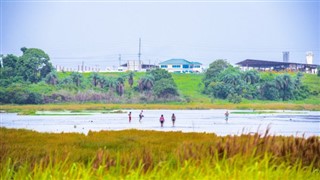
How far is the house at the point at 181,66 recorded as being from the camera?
200 feet

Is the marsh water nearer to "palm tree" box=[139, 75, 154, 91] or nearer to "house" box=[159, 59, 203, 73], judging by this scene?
"palm tree" box=[139, 75, 154, 91]

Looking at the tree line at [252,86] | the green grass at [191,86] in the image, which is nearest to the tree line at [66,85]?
the green grass at [191,86]

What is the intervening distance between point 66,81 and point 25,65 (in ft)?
22.0

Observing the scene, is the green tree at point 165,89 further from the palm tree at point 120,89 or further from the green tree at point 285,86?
the green tree at point 285,86

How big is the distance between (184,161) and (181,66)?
175ft

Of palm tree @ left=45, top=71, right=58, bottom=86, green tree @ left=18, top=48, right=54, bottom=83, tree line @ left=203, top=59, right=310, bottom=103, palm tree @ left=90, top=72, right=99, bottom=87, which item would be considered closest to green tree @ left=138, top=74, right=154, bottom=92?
tree line @ left=203, top=59, right=310, bottom=103

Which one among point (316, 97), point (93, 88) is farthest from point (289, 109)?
point (93, 88)

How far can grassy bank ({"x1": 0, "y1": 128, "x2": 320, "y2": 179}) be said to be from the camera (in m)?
6.85

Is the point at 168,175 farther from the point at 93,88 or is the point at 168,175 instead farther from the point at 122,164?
the point at 93,88

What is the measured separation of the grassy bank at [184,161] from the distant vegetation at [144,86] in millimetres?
31314

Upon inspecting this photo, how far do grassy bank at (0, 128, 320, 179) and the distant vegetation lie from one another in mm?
31314

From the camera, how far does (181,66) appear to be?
61.2 metres

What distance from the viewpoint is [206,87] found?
1898 inches

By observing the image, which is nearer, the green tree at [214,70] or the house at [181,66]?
the green tree at [214,70]
